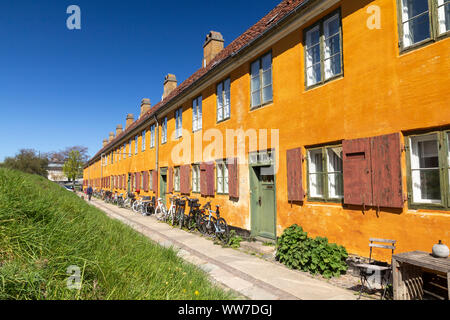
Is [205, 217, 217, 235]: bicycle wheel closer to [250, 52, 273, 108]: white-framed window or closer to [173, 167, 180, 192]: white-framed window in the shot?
[250, 52, 273, 108]: white-framed window

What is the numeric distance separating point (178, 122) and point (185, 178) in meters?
3.23

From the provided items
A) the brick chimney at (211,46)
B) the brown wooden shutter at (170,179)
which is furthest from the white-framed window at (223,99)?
the brown wooden shutter at (170,179)

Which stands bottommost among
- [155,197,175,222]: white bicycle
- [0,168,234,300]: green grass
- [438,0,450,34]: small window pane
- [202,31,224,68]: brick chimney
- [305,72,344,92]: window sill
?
[155,197,175,222]: white bicycle

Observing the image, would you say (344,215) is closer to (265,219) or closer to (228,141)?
(265,219)

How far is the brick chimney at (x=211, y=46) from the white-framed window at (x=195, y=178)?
5.54m

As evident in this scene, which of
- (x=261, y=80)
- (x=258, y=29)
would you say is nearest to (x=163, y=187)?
(x=261, y=80)

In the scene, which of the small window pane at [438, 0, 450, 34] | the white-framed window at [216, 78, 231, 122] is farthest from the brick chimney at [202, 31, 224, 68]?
the small window pane at [438, 0, 450, 34]

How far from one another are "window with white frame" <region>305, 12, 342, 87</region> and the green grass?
4959mm

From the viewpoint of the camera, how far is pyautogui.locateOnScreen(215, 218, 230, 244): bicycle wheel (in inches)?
339

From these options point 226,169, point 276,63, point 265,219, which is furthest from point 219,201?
point 276,63

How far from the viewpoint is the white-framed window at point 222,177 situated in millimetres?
10211
